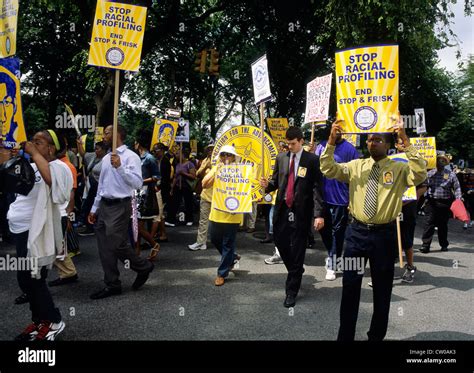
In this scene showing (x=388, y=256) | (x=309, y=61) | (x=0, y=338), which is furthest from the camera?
(x=309, y=61)

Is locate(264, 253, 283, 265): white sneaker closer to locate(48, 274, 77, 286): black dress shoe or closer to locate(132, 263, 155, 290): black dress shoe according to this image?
locate(132, 263, 155, 290): black dress shoe

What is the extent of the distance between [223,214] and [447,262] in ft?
14.3

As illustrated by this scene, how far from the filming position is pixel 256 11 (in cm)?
1711

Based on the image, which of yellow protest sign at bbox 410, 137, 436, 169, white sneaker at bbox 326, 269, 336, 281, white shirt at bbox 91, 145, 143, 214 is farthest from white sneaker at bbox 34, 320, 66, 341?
yellow protest sign at bbox 410, 137, 436, 169

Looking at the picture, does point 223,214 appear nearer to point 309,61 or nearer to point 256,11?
point 256,11

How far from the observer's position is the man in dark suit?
5.06 m

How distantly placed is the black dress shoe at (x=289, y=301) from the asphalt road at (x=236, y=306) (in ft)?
0.22

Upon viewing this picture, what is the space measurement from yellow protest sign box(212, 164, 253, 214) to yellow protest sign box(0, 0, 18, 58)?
2.92 meters

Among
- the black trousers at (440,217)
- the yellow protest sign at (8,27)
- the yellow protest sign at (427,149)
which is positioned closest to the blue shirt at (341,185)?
the black trousers at (440,217)

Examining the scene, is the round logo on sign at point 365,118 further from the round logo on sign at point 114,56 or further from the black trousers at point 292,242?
the round logo on sign at point 114,56

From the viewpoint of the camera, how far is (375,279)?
3.70 metres

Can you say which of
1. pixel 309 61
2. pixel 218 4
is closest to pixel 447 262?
pixel 218 4

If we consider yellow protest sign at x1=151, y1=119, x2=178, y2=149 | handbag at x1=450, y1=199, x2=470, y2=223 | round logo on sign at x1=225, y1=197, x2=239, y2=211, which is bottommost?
handbag at x1=450, y1=199, x2=470, y2=223

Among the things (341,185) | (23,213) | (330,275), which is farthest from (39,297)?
(341,185)
